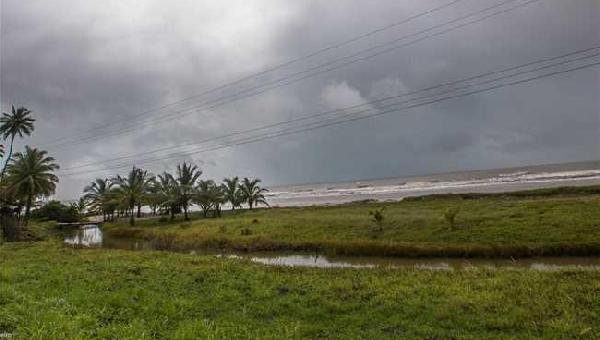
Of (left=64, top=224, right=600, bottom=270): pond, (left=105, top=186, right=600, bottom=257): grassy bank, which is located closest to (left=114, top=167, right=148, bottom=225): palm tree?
(left=105, top=186, right=600, bottom=257): grassy bank

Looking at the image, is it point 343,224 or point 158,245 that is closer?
point 343,224

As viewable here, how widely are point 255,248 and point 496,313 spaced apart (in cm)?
2057

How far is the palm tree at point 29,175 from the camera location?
156 ft

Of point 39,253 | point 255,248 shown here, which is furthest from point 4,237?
point 255,248

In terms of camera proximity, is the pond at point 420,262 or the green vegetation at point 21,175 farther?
the green vegetation at point 21,175

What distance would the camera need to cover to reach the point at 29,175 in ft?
157

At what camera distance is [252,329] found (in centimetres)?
944

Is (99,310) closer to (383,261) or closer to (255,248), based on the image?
(383,261)

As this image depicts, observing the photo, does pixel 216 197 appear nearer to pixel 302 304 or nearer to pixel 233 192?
pixel 233 192

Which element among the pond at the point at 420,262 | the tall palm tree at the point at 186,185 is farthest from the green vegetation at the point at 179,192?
the pond at the point at 420,262

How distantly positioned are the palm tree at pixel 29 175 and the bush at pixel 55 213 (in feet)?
68.5

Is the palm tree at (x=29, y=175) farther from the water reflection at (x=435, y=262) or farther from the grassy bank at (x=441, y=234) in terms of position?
the water reflection at (x=435, y=262)

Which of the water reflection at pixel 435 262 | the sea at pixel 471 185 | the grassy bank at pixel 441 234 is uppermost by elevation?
the sea at pixel 471 185

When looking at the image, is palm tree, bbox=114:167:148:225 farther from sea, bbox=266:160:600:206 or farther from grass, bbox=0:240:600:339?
grass, bbox=0:240:600:339
